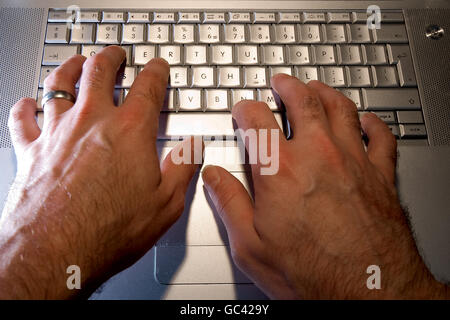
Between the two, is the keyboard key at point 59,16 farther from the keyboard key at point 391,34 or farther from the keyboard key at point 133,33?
the keyboard key at point 391,34

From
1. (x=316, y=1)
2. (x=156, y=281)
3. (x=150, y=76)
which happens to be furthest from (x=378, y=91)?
(x=156, y=281)

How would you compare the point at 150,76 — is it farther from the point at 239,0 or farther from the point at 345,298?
the point at 345,298

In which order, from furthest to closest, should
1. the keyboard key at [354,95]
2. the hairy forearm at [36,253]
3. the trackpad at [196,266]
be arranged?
the keyboard key at [354,95] → the trackpad at [196,266] → the hairy forearm at [36,253]

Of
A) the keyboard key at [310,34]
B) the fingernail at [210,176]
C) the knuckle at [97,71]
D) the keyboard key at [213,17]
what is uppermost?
the keyboard key at [213,17]

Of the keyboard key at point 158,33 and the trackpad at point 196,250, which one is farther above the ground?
the keyboard key at point 158,33

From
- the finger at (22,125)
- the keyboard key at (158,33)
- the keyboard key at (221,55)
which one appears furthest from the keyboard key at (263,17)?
the finger at (22,125)

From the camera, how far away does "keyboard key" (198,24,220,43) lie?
764 millimetres

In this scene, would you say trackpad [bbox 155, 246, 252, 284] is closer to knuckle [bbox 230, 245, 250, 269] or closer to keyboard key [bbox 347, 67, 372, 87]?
knuckle [bbox 230, 245, 250, 269]

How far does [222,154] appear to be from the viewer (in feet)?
2.30

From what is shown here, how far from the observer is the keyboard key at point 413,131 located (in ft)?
2.39

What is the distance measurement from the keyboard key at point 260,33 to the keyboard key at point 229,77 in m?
0.09

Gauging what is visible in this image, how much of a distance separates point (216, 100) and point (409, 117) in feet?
1.38

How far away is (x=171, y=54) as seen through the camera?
75 cm

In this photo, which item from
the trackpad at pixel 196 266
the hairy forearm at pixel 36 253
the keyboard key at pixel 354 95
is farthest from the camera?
→ the keyboard key at pixel 354 95
